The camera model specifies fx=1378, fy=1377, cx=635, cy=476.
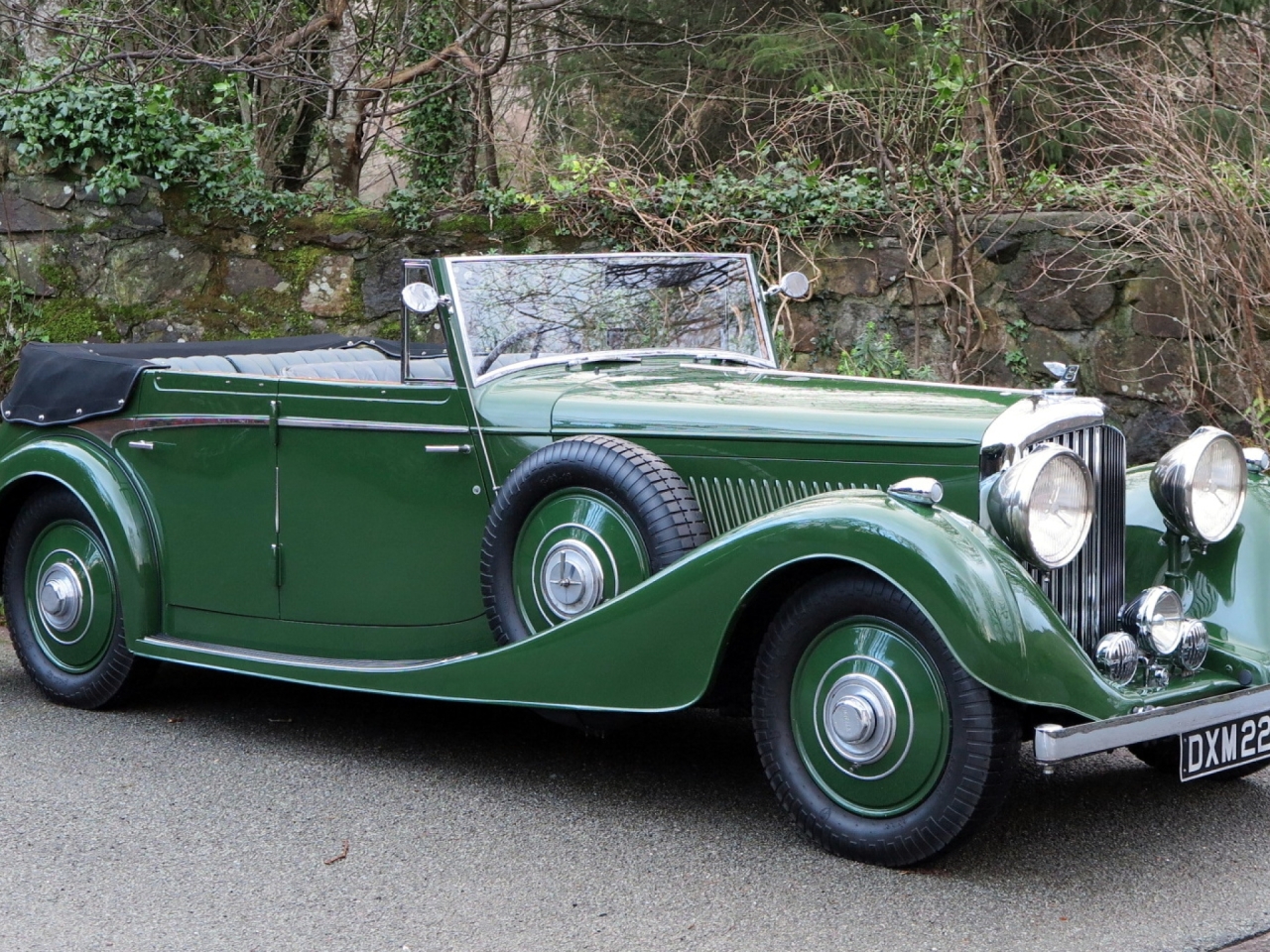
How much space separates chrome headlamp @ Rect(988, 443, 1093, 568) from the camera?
10.1ft

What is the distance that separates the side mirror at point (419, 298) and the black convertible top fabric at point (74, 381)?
121cm

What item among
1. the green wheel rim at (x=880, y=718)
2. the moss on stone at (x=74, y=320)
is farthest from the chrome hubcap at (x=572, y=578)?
the moss on stone at (x=74, y=320)

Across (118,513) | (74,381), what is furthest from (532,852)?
(74,381)

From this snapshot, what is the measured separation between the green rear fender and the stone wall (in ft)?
14.8

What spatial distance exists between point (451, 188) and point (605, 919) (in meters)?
6.87

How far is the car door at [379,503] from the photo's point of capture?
13.1 ft

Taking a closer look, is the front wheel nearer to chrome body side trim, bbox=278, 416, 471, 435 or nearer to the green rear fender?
the green rear fender

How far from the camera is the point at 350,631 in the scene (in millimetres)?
4176

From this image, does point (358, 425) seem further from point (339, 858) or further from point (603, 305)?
point (339, 858)

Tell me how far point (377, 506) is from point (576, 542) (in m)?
0.78

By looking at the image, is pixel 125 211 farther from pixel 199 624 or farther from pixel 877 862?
pixel 877 862

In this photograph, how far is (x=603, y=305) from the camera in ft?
14.2

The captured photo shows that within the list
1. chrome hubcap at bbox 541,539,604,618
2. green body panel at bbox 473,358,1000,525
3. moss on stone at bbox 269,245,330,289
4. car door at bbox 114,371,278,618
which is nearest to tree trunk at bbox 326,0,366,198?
moss on stone at bbox 269,245,330,289

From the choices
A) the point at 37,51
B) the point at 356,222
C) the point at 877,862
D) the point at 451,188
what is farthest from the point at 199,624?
the point at 37,51
